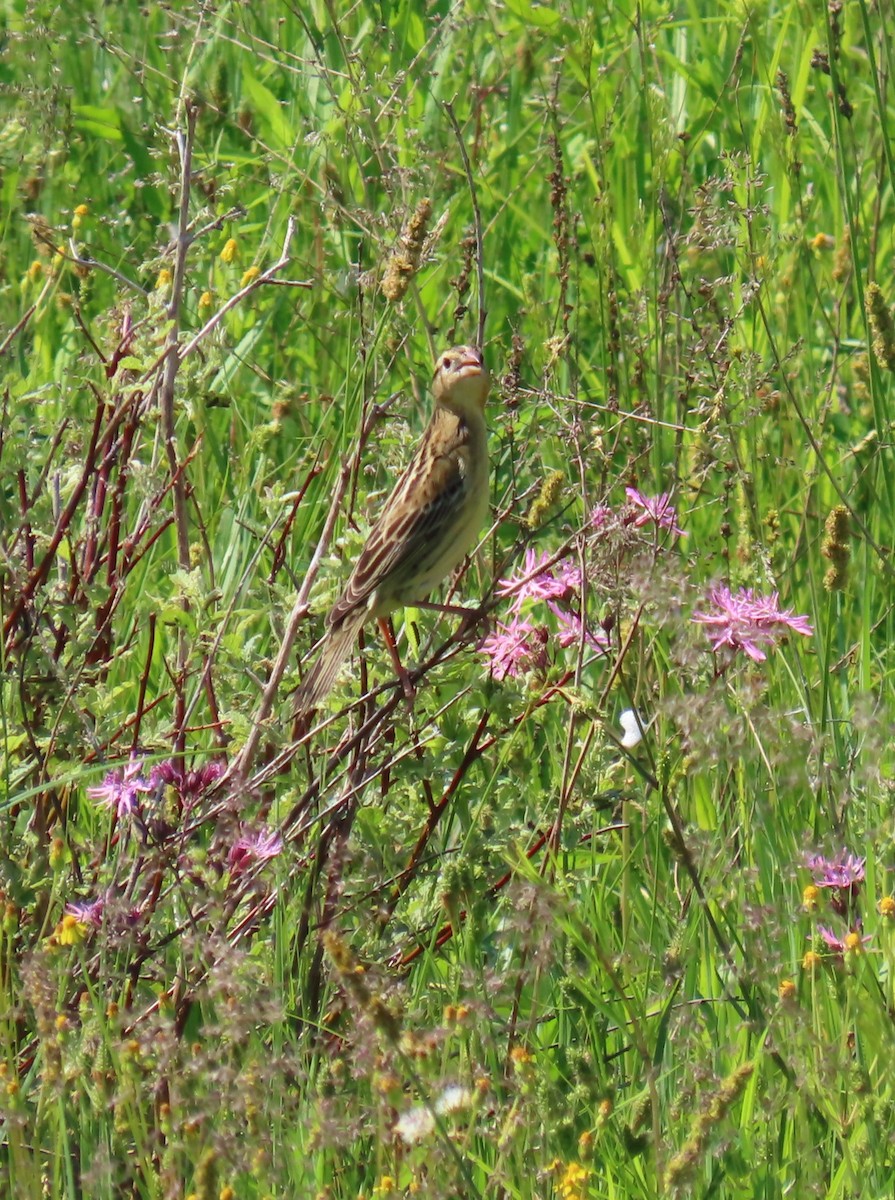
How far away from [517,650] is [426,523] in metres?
0.61

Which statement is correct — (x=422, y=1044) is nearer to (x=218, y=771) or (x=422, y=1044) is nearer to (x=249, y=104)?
(x=218, y=771)

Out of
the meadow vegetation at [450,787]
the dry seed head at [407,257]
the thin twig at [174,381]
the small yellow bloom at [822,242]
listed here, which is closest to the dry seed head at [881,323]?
the meadow vegetation at [450,787]

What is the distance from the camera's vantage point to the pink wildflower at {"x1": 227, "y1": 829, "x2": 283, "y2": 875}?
272 cm

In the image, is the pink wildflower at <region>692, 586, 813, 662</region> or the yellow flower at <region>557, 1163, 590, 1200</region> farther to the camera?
the pink wildflower at <region>692, 586, 813, 662</region>

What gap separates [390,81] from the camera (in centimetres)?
342

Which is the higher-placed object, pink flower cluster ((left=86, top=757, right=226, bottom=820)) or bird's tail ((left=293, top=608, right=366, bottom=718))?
bird's tail ((left=293, top=608, right=366, bottom=718))

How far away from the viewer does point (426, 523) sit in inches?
145

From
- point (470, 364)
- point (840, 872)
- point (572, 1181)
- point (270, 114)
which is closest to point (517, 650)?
point (840, 872)

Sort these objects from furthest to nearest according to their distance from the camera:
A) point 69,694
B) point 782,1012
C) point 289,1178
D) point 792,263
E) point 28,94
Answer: point 792,263 → point 28,94 → point 69,694 → point 289,1178 → point 782,1012

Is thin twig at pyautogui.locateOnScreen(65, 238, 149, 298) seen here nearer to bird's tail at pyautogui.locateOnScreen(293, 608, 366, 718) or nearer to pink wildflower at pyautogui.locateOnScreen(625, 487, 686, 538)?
bird's tail at pyautogui.locateOnScreen(293, 608, 366, 718)

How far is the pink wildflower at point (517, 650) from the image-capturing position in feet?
10.3

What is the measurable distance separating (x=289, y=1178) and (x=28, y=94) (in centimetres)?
232

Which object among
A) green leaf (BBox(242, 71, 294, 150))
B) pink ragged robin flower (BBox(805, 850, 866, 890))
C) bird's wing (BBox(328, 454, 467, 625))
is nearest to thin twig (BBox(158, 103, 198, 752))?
bird's wing (BBox(328, 454, 467, 625))

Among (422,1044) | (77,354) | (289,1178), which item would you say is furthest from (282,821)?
(77,354)
